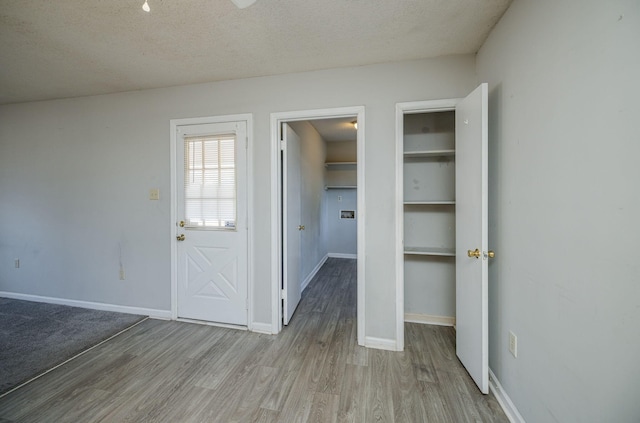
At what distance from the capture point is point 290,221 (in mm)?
2740

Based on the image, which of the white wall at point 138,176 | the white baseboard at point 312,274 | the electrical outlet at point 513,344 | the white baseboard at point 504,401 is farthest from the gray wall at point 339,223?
the electrical outlet at point 513,344

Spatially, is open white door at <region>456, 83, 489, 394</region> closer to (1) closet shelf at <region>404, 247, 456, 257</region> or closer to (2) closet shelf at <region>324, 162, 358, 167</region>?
(1) closet shelf at <region>404, 247, 456, 257</region>

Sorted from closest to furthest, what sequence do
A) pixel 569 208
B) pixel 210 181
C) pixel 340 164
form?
1. pixel 569 208
2. pixel 210 181
3. pixel 340 164

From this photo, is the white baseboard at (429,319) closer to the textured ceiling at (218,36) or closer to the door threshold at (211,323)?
the door threshold at (211,323)

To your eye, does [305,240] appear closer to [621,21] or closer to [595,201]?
[595,201]

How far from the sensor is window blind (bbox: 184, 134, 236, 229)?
8.54 ft

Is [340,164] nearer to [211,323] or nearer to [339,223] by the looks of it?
[339,223]


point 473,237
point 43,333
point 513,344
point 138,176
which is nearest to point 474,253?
point 473,237

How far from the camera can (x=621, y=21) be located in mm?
853

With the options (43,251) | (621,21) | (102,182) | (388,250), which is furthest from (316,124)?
(43,251)

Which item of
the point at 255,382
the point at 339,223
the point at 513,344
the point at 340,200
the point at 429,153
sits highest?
the point at 429,153

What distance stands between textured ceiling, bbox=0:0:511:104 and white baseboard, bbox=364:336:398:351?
8.17 feet

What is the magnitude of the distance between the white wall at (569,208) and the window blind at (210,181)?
2.34 meters

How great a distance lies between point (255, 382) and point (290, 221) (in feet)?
4.82
